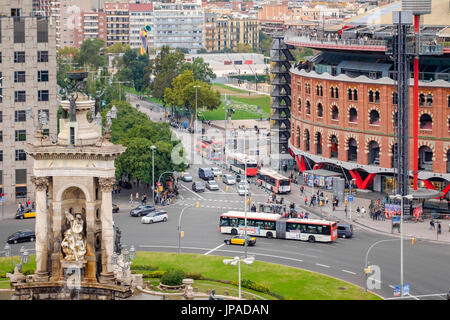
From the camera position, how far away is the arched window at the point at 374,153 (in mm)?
134000

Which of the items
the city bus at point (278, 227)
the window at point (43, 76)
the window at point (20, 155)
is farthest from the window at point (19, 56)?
the city bus at point (278, 227)

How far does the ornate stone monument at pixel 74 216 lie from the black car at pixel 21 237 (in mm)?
31181

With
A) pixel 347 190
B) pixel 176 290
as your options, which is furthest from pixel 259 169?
pixel 176 290

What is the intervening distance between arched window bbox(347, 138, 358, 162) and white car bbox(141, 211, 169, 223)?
3074 centimetres

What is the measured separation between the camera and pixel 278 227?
110m

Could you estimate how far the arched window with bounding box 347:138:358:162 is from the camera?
136850mm

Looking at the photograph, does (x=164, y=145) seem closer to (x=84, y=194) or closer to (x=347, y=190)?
(x=347, y=190)

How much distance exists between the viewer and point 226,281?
88.2 m

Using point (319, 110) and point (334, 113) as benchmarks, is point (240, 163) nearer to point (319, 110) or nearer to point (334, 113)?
point (319, 110)

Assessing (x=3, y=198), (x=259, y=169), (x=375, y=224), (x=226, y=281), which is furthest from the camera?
(x=259, y=169)

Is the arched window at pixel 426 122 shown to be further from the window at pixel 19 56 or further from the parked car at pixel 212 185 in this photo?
the window at pixel 19 56

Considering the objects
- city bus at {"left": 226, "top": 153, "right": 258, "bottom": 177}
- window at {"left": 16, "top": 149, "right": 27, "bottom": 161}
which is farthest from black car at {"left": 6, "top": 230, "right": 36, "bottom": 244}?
city bus at {"left": 226, "top": 153, "right": 258, "bottom": 177}

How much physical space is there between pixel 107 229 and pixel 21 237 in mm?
33793
